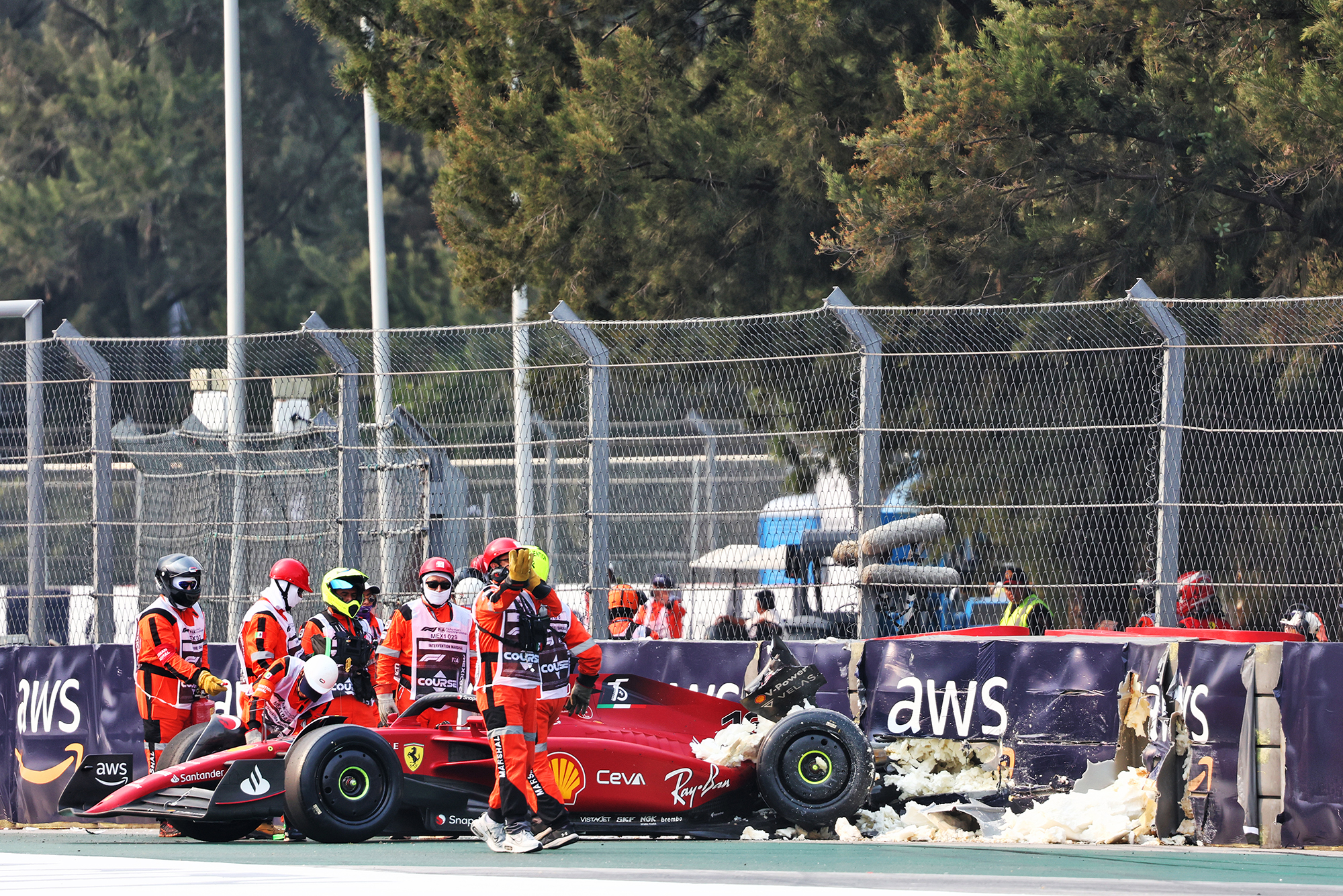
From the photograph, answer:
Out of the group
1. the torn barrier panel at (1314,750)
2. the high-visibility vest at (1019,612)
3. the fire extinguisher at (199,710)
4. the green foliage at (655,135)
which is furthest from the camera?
the green foliage at (655,135)

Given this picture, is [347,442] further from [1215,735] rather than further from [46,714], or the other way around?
[1215,735]

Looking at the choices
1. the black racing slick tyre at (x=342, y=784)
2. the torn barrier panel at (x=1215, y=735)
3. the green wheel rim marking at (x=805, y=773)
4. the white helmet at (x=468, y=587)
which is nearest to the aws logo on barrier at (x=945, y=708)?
the green wheel rim marking at (x=805, y=773)

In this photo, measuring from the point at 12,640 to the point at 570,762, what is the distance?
5121 mm

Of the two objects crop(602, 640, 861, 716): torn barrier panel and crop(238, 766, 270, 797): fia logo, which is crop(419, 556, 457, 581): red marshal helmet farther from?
crop(238, 766, 270, 797): fia logo

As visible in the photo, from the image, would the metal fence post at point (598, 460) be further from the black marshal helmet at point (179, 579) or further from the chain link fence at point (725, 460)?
the black marshal helmet at point (179, 579)

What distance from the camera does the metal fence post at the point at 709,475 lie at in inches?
420

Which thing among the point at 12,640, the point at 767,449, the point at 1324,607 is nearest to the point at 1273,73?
the point at 1324,607

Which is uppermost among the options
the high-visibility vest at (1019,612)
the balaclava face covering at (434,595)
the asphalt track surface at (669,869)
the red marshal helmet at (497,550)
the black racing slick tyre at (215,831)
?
the red marshal helmet at (497,550)

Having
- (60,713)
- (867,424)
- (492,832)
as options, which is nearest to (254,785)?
(492,832)

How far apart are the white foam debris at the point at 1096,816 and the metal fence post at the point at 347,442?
4664mm

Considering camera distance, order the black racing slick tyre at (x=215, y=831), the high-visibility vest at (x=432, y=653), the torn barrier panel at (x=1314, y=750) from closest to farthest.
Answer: the torn barrier panel at (x=1314, y=750) < the black racing slick tyre at (x=215, y=831) < the high-visibility vest at (x=432, y=653)

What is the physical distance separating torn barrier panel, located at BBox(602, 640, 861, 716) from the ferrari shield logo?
147 cm

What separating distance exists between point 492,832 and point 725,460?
A: 278cm

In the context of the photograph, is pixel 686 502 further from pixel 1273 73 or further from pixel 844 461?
pixel 1273 73
